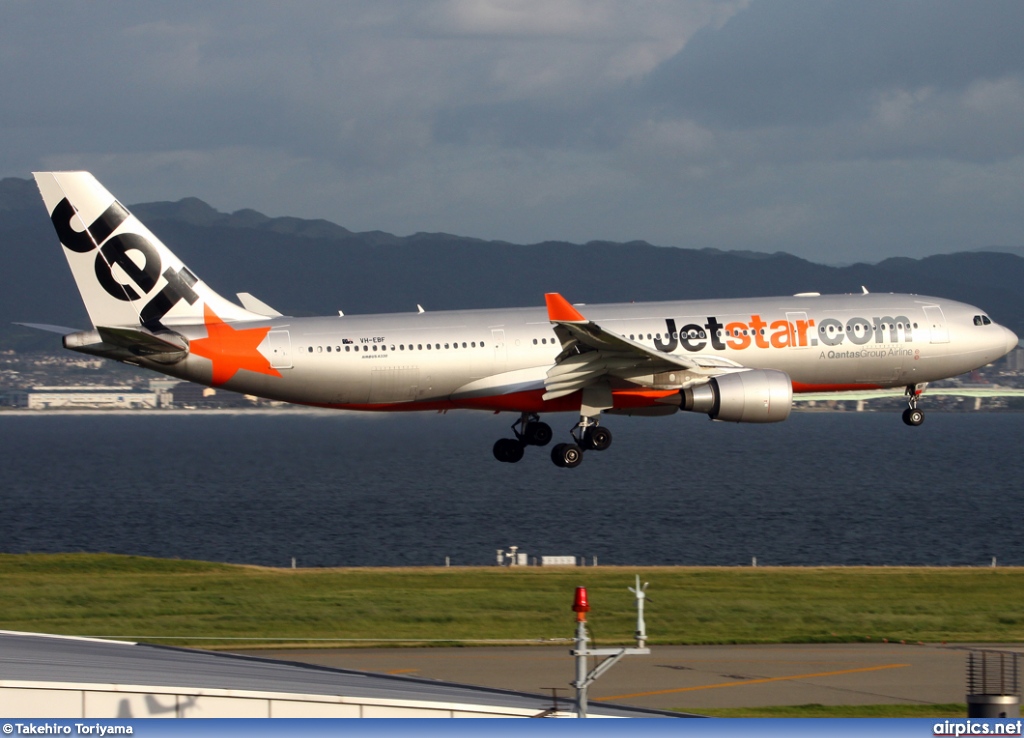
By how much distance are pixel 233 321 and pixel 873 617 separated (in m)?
23.3

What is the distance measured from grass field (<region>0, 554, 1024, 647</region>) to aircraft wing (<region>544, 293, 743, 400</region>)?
7442mm

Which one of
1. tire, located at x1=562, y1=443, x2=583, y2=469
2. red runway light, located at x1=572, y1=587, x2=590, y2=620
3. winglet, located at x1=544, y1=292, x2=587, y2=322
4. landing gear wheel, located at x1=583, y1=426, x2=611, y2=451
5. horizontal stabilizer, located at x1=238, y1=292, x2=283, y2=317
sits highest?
horizontal stabilizer, located at x1=238, y1=292, x2=283, y2=317

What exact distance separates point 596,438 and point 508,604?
6.70 meters

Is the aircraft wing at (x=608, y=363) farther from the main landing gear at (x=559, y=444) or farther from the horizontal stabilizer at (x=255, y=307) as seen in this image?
the horizontal stabilizer at (x=255, y=307)

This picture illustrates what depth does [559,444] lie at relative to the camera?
163 feet

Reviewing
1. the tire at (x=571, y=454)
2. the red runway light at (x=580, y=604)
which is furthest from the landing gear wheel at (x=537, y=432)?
the red runway light at (x=580, y=604)

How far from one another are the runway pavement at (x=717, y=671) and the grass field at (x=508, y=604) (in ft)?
6.99

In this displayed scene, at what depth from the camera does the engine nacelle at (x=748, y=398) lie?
45.8 m

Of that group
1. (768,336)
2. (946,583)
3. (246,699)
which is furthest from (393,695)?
(946,583)

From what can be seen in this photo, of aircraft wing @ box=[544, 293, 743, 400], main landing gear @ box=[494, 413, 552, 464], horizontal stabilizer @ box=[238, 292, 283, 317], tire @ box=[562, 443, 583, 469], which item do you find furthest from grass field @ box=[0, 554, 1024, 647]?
horizontal stabilizer @ box=[238, 292, 283, 317]

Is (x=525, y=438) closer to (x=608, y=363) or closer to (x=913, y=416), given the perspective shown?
(x=608, y=363)

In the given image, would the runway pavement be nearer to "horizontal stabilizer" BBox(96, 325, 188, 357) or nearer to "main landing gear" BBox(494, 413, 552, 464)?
"horizontal stabilizer" BBox(96, 325, 188, 357)

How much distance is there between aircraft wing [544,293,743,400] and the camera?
4472cm

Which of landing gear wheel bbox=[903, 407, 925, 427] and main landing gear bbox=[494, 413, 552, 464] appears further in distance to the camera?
landing gear wheel bbox=[903, 407, 925, 427]
